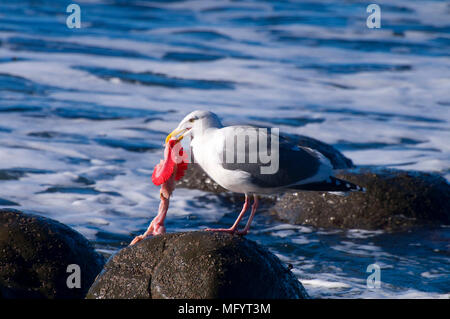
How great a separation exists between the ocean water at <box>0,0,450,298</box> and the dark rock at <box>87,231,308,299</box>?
1421 millimetres

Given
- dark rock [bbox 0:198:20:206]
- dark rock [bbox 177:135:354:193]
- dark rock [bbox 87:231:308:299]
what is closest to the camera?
dark rock [bbox 87:231:308:299]

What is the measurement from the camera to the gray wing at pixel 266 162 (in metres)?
4.95

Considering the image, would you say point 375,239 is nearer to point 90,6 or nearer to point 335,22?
point 335,22

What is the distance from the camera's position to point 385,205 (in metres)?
7.92

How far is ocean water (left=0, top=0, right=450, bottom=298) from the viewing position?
24.7ft

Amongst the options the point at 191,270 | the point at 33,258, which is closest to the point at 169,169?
the point at 191,270

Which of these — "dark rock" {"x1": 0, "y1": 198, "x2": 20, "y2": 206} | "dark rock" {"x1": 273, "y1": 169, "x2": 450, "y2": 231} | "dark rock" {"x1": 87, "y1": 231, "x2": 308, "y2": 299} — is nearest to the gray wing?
"dark rock" {"x1": 87, "y1": 231, "x2": 308, "y2": 299}

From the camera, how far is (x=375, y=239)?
7.61 meters

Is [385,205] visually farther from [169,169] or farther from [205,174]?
[169,169]

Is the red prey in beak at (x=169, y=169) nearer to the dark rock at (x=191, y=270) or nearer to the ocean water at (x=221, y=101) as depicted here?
the dark rock at (x=191, y=270)

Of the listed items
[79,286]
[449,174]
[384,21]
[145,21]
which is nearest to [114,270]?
[79,286]

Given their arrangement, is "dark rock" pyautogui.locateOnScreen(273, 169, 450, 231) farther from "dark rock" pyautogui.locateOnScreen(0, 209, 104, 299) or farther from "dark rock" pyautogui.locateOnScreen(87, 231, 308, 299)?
"dark rock" pyautogui.locateOnScreen(0, 209, 104, 299)

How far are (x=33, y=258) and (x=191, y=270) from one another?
1.37m

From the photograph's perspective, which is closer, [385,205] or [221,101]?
[385,205]
